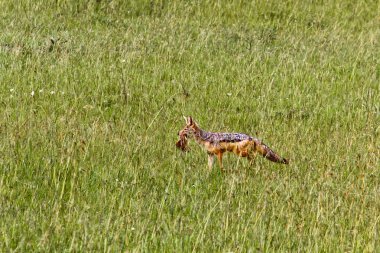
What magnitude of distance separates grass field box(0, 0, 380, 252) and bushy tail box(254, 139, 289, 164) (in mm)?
135

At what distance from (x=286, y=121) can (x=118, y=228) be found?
458 cm

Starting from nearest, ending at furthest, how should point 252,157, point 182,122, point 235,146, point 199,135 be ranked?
point 235,146 → point 252,157 → point 199,135 → point 182,122

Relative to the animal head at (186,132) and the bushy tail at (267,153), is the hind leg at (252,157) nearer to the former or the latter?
the bushy tail at (267,153)

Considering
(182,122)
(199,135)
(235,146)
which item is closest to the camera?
(235,146)

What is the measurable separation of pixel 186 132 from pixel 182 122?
1695mm

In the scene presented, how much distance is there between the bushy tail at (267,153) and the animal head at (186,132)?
0.56m

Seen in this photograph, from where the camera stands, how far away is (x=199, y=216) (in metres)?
5.34

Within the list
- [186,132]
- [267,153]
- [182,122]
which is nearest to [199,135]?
[186,132]

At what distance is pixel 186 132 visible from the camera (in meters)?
6.89

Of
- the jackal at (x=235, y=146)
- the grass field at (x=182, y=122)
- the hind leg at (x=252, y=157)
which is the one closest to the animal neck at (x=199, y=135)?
the jackal at (x=235, y=146)

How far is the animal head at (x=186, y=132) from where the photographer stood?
686 centimetres

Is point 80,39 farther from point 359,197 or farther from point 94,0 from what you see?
point 359,197

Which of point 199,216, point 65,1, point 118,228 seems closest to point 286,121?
point 199,216

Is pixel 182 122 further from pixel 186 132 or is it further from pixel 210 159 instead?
pixel 210 159
